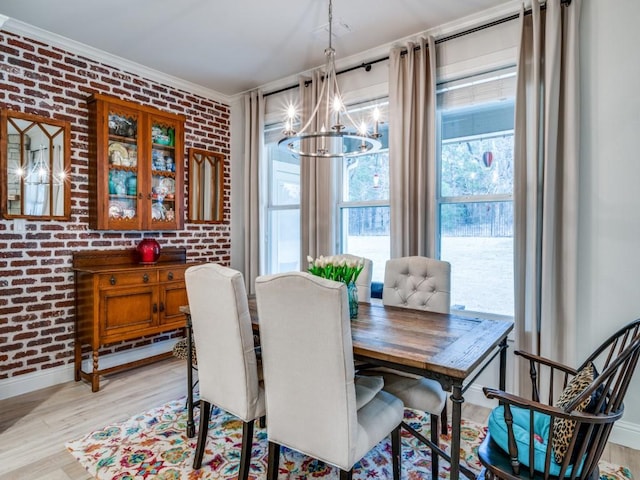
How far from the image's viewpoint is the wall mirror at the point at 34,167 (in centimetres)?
289

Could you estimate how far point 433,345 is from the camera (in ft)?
5.66

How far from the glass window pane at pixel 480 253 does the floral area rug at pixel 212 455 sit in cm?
88

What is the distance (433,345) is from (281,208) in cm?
274

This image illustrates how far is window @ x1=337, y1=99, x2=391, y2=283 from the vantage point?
11.2 feet

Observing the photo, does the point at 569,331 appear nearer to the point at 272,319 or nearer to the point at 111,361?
the point at 272,319

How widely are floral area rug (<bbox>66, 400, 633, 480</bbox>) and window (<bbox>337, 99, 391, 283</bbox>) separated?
1463mm

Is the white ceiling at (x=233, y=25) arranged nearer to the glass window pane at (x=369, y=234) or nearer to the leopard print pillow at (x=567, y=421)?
the glass window pane at (x=369, y=234)

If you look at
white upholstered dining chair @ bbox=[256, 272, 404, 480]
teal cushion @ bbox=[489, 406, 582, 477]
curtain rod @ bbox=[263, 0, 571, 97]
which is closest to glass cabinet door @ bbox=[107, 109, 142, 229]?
curtain rod @ bbox=[263, 0, 571, 97]

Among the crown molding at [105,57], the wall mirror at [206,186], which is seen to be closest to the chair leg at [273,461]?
Answer: the crown molding at [105,57]

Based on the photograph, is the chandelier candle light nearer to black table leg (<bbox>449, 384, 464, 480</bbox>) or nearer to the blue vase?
the blue vase

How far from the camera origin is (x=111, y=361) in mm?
3521

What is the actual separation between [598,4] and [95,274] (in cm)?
385

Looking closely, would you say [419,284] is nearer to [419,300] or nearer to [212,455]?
[419,300]

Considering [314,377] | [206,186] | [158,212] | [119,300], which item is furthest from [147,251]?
[314,377]
